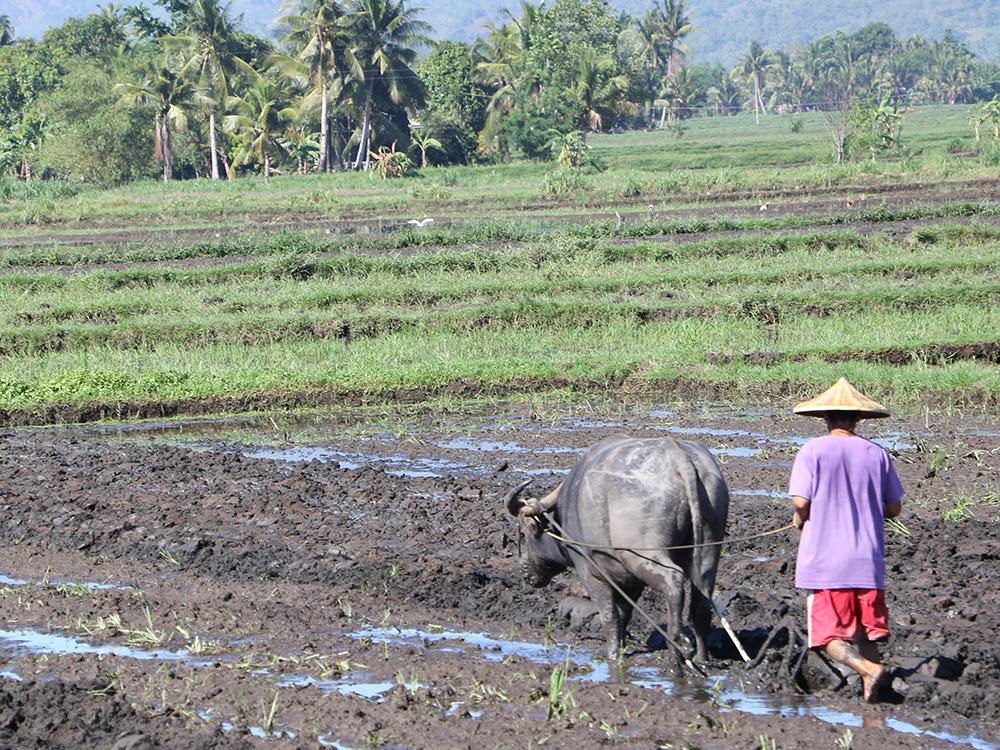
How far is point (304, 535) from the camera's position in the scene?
747 centimetres

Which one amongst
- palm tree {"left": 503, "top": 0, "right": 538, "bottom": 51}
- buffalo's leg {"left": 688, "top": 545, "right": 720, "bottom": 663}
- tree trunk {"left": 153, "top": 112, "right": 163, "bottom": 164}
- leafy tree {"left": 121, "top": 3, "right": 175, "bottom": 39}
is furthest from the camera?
leafy tree {"left": 121, "top": 3, "right": 175, "bottom": 39}

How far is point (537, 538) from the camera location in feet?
19.4

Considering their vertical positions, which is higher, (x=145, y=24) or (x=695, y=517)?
(x=145, y=24)

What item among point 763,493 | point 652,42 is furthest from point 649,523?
point 652,42

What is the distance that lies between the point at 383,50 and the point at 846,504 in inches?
Result: 1668

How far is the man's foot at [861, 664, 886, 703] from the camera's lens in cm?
460

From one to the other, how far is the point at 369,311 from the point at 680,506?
39.5 ft

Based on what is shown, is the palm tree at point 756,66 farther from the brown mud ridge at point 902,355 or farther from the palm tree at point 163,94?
the brown mud ridge at point 902,355

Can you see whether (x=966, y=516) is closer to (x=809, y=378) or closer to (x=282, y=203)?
(x=809, y=378)

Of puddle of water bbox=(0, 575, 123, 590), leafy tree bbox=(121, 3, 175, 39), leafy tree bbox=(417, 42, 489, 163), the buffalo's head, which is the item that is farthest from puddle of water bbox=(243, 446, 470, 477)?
leafy tree bbox=(121, 3, 175, 39)

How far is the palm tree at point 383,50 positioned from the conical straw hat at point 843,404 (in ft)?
132

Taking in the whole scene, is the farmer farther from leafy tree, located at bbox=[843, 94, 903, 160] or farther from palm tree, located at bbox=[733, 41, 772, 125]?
palm tree, located at bbox=[733, 41, 772, 125]

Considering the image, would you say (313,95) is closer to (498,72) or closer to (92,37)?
(498,72)

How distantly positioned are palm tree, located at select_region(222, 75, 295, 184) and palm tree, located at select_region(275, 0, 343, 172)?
1.59 metres
